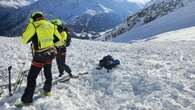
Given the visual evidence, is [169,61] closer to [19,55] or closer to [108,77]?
[108,77]

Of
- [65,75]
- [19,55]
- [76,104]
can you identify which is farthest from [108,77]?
[19,55]

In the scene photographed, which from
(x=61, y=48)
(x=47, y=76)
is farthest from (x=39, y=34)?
(x=61, y=48)

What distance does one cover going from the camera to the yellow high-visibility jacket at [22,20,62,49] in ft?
38.4

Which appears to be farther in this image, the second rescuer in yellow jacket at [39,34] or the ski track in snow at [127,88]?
the ski track in snow at [127,88]

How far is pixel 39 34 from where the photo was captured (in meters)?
11.8

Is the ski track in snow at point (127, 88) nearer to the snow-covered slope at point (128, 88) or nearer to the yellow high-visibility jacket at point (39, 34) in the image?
the snow-covered slope at point (128, 88)

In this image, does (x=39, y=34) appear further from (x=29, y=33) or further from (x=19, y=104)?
(x=19, y=104)

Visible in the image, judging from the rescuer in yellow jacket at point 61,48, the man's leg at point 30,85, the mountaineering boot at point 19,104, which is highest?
the rescuer in yellow jacket at point 61,48

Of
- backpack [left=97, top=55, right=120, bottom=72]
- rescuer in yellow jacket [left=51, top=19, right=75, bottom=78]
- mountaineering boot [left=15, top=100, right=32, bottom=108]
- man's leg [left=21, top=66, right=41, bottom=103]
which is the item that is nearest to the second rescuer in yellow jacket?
man's leg [left=21, top=66, right=41, bottom=103]

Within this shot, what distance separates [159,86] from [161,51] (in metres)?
8.16

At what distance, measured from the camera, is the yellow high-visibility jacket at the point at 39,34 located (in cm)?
1171

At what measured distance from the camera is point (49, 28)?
12078 mm

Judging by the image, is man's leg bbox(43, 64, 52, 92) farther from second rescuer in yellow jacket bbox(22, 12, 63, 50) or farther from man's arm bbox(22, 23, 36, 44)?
man's arm bbox(22, 23, 36, 44)

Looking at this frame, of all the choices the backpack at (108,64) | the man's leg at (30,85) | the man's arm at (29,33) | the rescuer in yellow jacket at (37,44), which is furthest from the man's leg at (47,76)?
the backpack at (108,64)
